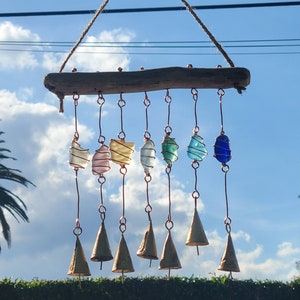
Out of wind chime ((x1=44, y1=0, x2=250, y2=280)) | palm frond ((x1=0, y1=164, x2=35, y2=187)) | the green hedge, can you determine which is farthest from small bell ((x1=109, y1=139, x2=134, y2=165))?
palm frond ((x1=0, y1=164, x2=35, y2=187))

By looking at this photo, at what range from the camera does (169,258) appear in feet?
22.9

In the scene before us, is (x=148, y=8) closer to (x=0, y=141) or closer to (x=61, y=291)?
(x=61, y=291)

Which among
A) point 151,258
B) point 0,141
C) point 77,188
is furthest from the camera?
point 0,141

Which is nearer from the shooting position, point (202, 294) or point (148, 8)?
point (148, 8)

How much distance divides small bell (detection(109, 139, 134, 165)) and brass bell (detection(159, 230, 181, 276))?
36.0 inches

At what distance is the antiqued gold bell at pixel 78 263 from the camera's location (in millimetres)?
7141

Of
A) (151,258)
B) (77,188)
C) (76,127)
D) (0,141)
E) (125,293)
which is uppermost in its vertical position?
(0,141)

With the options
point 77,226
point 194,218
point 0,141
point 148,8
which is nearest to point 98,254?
point 77,226

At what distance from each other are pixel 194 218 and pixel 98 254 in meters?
0.94

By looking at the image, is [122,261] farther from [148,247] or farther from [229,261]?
[229,261]

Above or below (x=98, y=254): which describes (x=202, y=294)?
above

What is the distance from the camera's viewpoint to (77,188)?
7.46 metres

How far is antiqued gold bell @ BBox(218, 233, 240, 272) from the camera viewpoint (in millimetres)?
7070

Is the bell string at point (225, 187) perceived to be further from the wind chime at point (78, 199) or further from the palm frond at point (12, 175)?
the palm frond at point (12, 175)
